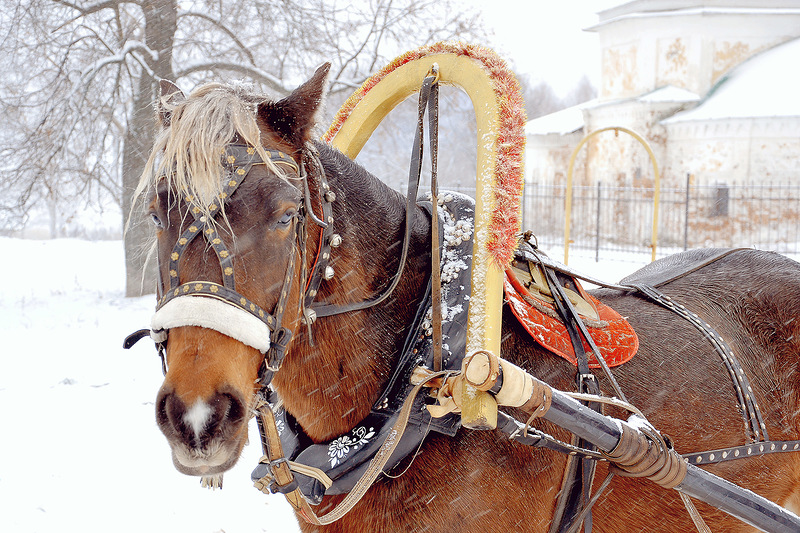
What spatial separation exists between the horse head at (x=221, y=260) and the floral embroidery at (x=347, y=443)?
1.10 ft

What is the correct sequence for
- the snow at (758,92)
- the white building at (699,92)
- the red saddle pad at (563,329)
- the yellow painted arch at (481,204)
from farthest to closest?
the white building at (699,92) → the snow at (758,92) → the red saddle pad at (563,329) → the yellow painted arch at (481,204)

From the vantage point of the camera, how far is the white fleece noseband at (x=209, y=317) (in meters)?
1.37

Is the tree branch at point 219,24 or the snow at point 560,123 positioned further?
the snow at point 560,123

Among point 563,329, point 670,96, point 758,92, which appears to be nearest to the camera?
point 563,329

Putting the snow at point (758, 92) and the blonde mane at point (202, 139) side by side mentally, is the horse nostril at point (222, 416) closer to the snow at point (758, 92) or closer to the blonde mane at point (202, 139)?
the blonde mane at point (202, 139)

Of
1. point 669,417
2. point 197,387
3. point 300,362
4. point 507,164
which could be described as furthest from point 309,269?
point 669,417

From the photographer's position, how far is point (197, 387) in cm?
134

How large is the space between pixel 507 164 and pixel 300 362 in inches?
32.8

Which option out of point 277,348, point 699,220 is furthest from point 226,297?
point 699,220

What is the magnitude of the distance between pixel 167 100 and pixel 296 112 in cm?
48

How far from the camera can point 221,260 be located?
1.42 m

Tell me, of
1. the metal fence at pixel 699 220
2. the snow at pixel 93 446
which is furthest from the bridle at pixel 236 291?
the metal fence at pixel 699 220

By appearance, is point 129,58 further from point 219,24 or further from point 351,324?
point 351,324

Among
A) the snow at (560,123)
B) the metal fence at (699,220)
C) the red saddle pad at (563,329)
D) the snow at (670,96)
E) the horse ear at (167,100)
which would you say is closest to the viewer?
the horse ear at (167,100)
